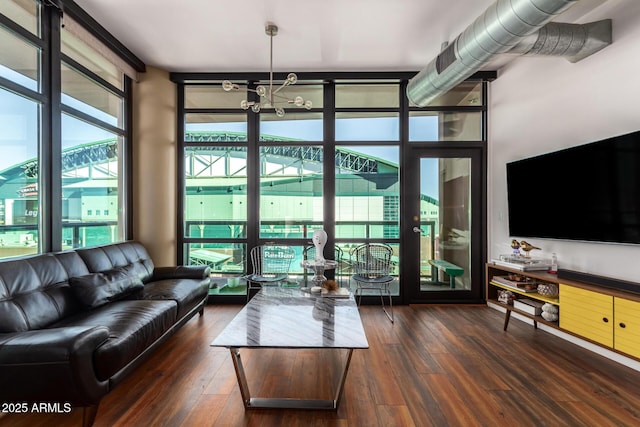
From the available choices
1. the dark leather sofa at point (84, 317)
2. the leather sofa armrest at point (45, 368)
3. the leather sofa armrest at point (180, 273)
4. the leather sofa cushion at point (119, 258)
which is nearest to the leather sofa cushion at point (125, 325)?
the dark leather sofa at point (84, 317)

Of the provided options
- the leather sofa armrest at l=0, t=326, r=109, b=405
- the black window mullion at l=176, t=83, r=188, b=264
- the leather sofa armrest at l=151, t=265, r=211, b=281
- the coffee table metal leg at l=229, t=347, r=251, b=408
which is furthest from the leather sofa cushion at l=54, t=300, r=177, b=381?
the black window mullion at l=176, t=83, r=188, b=264

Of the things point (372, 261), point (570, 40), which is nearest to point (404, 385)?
point (372, 261)

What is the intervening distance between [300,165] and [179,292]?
7.23 feet

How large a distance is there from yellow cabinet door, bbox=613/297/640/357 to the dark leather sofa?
134 inches

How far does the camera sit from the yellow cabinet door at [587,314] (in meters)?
2.23

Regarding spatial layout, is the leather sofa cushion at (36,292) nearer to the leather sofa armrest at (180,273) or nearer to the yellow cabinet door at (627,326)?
the leather sofa armrest at (180,273)

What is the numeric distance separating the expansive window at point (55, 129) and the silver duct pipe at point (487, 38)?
11.6ft

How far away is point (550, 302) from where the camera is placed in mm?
2691

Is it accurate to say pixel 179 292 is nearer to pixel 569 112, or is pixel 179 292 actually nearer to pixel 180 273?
pixel 180 273

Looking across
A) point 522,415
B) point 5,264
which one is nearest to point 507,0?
point 522,415

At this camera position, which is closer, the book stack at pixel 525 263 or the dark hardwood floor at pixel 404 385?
the dark hardwood floor at pixel 404 385

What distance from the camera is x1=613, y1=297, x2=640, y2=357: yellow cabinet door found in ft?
6.72

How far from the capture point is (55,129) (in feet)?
8.91

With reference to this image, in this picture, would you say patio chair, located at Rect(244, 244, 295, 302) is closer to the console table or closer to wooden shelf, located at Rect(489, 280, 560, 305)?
wooden shelf, located at Rect(489, 280, 560, 305)
